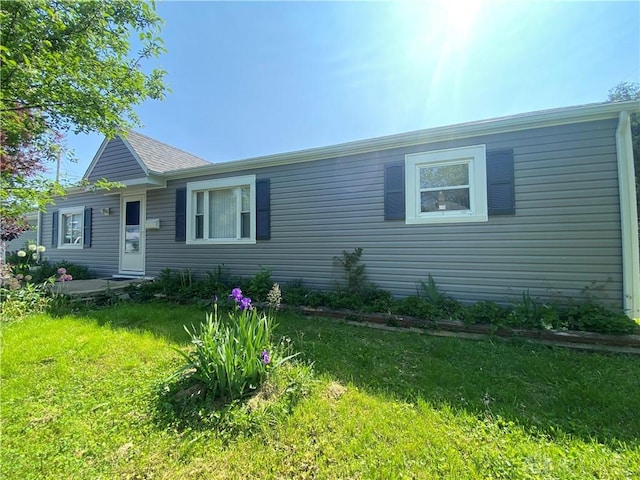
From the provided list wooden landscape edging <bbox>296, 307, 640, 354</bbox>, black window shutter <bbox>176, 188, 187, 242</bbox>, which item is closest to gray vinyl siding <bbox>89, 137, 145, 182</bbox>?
black window shutter <bbox>176, 188, 187, 242</bbox>

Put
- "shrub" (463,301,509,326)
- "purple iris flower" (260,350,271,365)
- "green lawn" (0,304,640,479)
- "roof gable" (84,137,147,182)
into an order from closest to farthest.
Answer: "green lawn" (0,304,640,479)
"purple iris flower" (260,350,271,365)
"shrub" (463,301,509,326)
"roof gable" (84,137,147,182)

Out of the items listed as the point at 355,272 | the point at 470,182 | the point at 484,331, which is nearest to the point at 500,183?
the point at 470,182

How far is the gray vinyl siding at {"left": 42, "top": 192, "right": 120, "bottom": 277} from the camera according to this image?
849 cm

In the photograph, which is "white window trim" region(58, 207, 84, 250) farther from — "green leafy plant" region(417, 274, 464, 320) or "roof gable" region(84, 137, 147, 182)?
"green leafy plant" region(417, 274, 464, 320)

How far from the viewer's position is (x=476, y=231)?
4777 mm

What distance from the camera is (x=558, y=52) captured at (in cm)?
581

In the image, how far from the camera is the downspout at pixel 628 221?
3.91m

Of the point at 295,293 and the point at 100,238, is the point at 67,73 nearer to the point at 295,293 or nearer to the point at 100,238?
the point at 295,293

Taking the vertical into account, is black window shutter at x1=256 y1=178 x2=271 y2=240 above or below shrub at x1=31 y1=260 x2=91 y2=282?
above

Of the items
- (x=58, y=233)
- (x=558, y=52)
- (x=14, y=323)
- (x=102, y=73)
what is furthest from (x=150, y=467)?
(x=58, y=233)

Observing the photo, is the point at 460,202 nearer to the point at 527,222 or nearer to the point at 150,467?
the point at 527,222

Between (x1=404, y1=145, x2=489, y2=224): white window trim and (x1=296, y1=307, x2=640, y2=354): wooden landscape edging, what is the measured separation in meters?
1.83

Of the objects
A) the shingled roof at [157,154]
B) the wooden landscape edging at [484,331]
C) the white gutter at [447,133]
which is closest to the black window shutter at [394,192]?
the white gutter at [447,133]

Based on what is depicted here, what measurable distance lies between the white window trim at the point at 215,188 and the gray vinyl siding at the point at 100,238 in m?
2.98
